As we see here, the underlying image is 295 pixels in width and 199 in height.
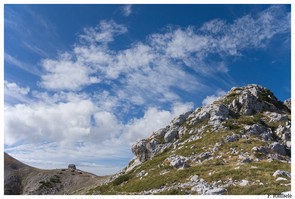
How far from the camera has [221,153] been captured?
215 feet

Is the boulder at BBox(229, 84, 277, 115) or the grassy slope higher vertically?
the boulder at BBox(229, 84, 277, 115)

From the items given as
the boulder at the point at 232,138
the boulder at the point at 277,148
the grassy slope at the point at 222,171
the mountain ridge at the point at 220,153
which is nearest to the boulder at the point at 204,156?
the mountain ridge at the point at 220,153

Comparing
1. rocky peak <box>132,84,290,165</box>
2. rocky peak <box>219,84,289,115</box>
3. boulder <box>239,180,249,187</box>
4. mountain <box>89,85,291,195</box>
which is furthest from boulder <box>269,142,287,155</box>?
rocky peak <box>219,84,289,115</box>

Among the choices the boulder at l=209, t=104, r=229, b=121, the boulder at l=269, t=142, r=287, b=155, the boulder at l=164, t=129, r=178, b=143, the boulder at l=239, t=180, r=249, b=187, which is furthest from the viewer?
the boulder at l=164, t=129, r=178, b=143

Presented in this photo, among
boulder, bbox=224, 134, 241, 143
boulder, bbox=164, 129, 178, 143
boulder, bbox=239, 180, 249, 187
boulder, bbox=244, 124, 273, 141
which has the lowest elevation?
boulder, bbox=239, 180, 249, 187

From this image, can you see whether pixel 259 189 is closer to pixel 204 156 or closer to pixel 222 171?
pixel 222 171

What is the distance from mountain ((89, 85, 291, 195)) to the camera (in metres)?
43.3

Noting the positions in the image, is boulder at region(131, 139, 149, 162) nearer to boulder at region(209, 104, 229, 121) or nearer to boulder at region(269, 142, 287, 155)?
boulder at region(209, 104, 229, 121)

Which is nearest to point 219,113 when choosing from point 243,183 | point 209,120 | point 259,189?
point 209,120

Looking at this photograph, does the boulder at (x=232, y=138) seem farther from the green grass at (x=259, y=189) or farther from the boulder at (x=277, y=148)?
the green grass at (x=259, y=189)

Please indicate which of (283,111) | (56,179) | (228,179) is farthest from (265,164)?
(56,179)

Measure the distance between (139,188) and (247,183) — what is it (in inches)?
904

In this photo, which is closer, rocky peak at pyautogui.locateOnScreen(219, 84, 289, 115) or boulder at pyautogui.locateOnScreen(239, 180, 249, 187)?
boulder at pyautogui.locateOnScreen(239, 180, 249, 187)

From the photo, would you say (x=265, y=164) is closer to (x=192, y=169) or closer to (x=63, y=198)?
(x=192, y=169)
